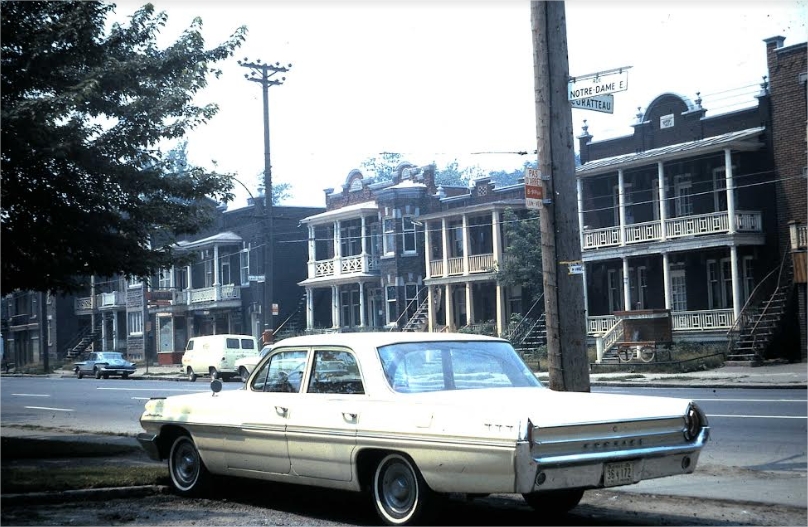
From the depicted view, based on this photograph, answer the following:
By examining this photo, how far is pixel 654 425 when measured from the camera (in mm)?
7926

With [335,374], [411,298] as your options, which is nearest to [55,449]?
[335,374]

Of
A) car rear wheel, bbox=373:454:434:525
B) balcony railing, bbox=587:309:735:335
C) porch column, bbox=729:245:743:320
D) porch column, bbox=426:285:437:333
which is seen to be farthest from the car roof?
porch column, bbox=426:285:437:333

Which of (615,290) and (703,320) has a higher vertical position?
(615,290)

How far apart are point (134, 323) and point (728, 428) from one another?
6395 cm

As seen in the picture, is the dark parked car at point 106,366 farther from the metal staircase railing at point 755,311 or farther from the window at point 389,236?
the metal staircase railing at point 755,311

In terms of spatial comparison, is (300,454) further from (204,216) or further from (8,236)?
(204,216)

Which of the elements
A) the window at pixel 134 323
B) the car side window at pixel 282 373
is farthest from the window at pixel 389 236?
the car side window at pixel 282 373

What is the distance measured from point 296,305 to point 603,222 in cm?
2461

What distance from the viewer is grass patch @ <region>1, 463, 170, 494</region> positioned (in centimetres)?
1030

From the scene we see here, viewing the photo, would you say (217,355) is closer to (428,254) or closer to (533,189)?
(428,254)

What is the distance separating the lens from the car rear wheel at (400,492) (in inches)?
309

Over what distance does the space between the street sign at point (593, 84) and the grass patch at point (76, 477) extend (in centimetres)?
576

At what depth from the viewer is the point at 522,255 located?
46469mm

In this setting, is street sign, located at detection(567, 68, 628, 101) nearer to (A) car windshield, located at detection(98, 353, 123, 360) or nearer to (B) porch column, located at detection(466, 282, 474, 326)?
(B) porch column, located at detection(466, 282, 474, 326)
